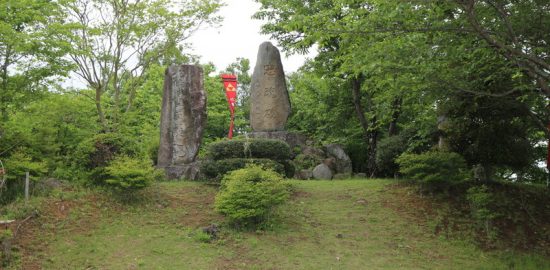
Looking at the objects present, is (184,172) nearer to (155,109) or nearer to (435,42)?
(435,42)

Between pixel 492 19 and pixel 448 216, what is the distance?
456cm

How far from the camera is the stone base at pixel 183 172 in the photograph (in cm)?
1343

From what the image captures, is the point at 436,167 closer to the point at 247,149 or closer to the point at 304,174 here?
the point at 304,174

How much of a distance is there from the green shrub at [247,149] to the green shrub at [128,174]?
199 cm

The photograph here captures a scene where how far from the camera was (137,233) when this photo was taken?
9.53m

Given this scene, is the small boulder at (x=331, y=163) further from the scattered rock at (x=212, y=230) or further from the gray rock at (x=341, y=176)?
the scattered rock at (x=212, y=230)

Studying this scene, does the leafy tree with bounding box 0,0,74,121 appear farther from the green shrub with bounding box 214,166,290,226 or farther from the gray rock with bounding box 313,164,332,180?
the gray rock with bounding box 313,164,332,180

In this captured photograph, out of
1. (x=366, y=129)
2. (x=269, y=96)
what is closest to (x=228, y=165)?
(x=269, y=96)

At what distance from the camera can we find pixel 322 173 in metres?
15.0

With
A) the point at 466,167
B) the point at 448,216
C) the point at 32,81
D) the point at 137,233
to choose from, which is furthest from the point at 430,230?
the point at 32,81

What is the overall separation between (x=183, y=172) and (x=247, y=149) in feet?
7.15

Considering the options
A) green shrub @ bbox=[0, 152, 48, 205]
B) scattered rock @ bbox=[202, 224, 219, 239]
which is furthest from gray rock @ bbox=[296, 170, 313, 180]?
green shrub @ bbox=[0, 152, 48, 205]

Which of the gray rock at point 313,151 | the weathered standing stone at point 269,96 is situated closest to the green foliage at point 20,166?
the weathered standing stone at point 269,96

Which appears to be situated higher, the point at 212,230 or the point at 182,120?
the point at 182,120
